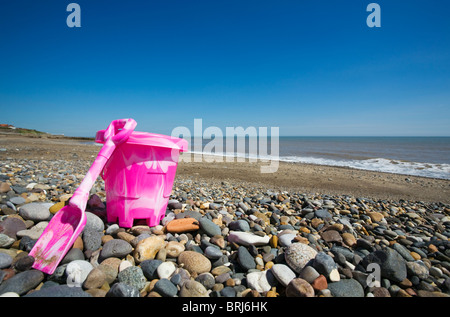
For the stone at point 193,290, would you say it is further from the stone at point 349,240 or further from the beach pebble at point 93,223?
the stone at point 349,240

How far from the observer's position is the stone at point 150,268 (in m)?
1.50

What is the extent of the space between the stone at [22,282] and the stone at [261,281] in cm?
142

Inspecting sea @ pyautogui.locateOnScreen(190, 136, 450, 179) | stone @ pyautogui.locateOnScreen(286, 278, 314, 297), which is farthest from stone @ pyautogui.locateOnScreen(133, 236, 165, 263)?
sea @ pyautogui.locateOnScreen(190, 136, 450, 179)

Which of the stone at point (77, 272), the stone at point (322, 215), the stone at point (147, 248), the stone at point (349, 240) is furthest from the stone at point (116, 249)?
the stone at point (322, 215)

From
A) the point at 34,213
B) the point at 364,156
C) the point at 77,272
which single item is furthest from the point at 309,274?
the point at 364,156

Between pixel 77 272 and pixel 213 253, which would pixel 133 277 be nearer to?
pixel 77 272

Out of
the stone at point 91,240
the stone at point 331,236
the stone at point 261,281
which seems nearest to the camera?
the stone at point 261,281

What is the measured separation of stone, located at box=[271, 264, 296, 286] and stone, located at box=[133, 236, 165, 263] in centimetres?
97

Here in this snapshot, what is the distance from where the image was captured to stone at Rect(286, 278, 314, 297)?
1.34m

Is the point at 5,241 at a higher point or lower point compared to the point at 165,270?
higher

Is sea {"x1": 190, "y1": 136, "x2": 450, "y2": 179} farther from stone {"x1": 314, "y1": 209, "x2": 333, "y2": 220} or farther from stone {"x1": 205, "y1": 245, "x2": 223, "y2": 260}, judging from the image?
stone {"x1": 205, "y1": 245, "x2": 223, "y2": 260}

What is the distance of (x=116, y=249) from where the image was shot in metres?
1.66

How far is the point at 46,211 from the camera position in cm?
216

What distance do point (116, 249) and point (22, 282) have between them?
55 cm
